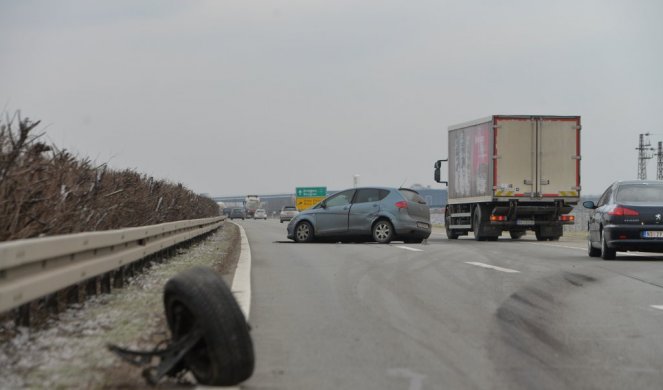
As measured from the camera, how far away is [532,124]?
84.2 ft

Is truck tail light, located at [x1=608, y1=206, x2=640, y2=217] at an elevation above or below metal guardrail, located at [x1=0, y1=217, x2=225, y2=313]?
above

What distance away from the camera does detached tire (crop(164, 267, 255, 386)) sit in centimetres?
481

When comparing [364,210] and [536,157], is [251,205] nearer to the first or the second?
[536,157]

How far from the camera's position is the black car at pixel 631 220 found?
1567 cm

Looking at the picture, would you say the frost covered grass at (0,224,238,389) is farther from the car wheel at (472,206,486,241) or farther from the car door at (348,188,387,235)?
the car wheel at (472,206,486,241)

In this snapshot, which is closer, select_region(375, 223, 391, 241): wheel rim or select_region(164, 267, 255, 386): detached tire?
select_region(164, 267, 255, 386): detached tire

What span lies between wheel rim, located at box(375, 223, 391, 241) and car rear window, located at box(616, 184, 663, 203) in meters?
6.65

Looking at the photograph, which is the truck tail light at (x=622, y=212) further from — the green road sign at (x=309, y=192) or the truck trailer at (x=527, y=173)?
the green road sign at (x=309, y=192)

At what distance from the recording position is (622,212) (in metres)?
15.9

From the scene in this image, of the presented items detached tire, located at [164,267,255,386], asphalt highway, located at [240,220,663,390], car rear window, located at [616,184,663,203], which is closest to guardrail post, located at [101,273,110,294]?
asphalt highway, located at [240,220,663,390]

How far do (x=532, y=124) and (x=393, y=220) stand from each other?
6.58 metres

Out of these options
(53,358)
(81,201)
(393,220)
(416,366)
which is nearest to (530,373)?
(416,366)

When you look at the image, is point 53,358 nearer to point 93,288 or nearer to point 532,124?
point 93,288

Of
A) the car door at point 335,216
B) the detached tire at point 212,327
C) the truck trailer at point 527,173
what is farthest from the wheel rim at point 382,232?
the detached tire at point 212,327
